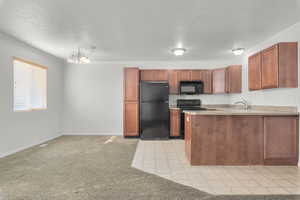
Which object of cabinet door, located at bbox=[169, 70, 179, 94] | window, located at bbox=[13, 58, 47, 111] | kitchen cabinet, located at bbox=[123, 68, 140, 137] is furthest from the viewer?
cabinet door, located at bbox=[169, 70, 179, 94]

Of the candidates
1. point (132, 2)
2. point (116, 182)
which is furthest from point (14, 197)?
point (132, 2)

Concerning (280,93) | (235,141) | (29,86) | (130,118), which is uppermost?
(29,86)

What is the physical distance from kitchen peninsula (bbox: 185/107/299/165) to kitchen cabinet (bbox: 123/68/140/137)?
2475mm

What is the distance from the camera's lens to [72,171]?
2.71 meters

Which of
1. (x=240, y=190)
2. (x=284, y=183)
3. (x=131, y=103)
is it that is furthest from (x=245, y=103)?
(x=131, y=103)

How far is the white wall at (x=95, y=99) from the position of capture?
558 cm

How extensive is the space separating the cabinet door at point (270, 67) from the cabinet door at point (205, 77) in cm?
206

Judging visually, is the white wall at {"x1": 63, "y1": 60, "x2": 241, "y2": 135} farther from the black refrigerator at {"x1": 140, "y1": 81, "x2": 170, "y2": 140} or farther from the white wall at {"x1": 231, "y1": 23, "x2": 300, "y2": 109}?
the white wall at {"x1": 231, "y1": 23, "x2": 300, "y2": 109}

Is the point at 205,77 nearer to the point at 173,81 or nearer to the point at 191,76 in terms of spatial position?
the point at 191,76

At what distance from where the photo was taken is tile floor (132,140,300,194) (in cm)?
217

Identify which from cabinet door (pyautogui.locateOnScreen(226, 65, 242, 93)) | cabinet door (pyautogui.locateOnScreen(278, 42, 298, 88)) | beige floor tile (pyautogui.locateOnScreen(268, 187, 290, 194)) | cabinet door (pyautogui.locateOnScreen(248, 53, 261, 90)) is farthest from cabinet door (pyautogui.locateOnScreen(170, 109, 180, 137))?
beige floor tile (pyautogui.locateOnScreen(268, 187, 290, 194))

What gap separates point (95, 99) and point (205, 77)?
11.8 feet

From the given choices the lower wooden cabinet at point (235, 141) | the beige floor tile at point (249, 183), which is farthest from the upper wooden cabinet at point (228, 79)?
the beige floor tile at point (249, 183)

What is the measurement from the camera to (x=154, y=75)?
5.32 m
